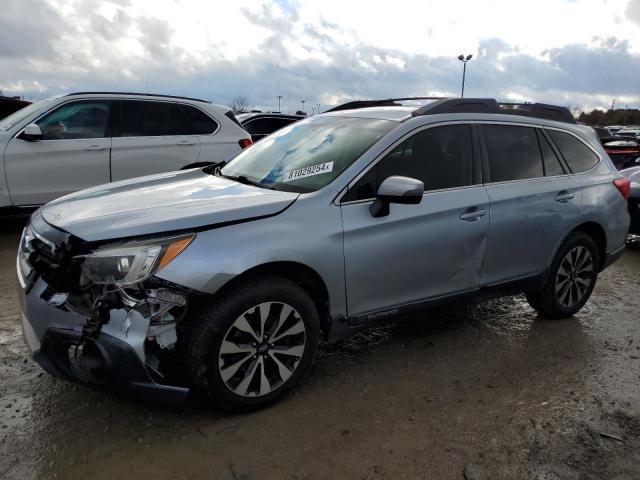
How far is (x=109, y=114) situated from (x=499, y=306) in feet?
17.0

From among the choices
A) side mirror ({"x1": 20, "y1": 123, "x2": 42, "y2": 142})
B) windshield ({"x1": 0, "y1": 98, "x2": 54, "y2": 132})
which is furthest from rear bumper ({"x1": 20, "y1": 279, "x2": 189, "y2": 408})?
windshield ({"x1": 0, "y1": 98, "x2": 54, "y2": 132})

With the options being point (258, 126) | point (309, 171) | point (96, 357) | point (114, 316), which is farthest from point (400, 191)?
point (258, 126)

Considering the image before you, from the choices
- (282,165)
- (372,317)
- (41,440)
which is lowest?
(41,440)

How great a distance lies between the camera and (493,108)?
407 centimetres

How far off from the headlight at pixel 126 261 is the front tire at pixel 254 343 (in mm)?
332

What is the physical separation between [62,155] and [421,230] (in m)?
4.96

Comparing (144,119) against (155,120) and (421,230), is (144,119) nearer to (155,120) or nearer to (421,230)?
(155,120)

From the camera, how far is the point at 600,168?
186 inches

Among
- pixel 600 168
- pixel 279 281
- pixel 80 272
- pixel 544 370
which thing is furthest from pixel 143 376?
pixel 600 168

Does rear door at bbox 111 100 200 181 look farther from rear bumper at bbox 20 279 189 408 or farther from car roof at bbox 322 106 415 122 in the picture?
rear bumper at bbox 20 279 189 408

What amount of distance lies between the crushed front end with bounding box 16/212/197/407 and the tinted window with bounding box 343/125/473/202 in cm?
120

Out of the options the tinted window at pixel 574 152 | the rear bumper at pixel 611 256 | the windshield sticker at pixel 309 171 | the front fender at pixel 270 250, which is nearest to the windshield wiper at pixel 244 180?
the windshield sticker at pixel 309 171

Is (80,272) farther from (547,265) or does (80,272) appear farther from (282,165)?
(547,265)

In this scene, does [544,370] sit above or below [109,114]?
below
